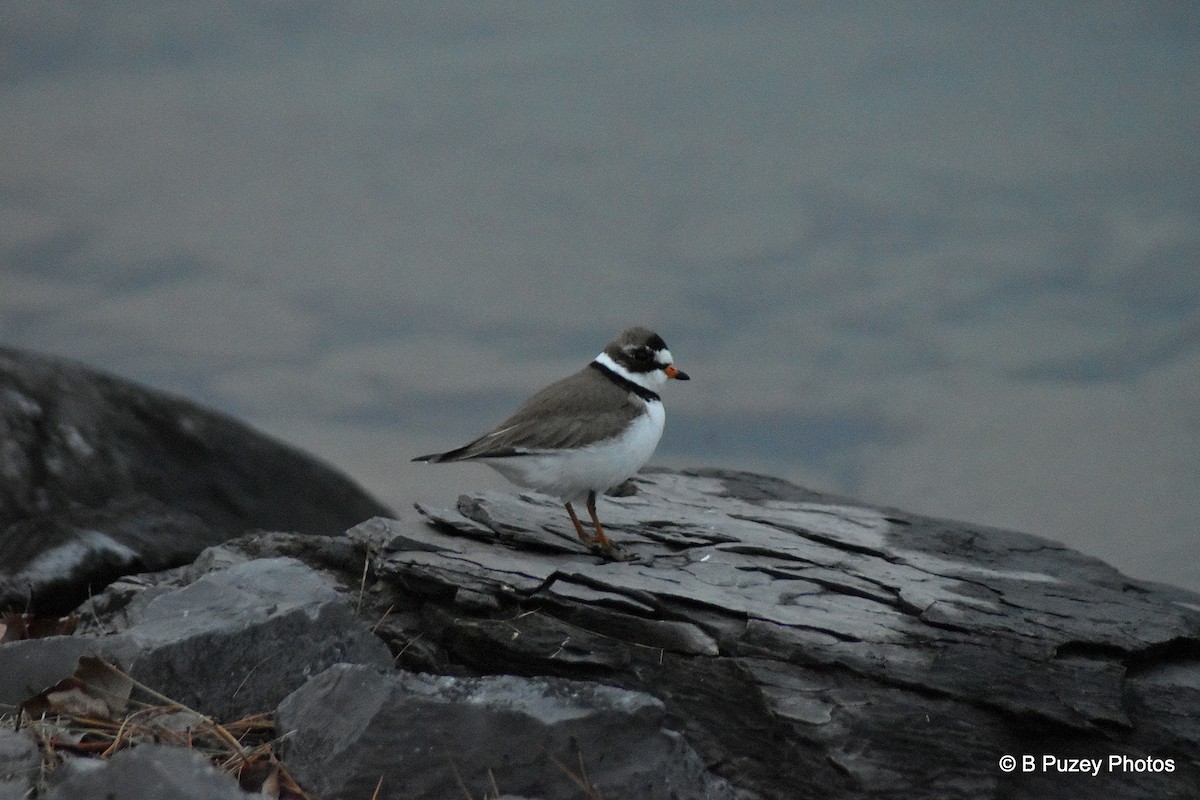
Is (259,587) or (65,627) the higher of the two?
(259,587)

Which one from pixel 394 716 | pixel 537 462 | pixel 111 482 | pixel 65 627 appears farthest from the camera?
pixel 111 482

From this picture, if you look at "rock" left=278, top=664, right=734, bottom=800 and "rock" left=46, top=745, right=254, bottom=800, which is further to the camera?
"rock" left=278, top=664, right=734, bottom=800

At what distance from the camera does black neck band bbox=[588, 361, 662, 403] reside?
24.8ft

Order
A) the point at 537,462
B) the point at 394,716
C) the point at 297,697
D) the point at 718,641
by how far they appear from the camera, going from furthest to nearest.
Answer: the point at 537,462 < the point at 718,641 < the point at 297,697 < the point at 394,716

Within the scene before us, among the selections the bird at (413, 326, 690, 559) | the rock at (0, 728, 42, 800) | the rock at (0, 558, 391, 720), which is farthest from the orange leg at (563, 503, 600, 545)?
the rock at (0, 728, 42, 800)

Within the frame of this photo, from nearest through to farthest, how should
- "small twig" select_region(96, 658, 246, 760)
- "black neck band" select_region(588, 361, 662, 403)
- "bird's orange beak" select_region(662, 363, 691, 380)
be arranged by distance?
"small twig" select_region(96, 658, 246, 760) → "black neck band" select_region(588, 361, 662, 403) → "bird's orange beak" select_region(662, 363, 691, 380)

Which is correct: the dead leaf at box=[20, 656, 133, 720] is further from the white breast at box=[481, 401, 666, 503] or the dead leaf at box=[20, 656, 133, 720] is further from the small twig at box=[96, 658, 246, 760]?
the white breast at box=[481, 401, 666, 503]

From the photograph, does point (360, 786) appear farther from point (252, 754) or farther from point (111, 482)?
point (111, 482)

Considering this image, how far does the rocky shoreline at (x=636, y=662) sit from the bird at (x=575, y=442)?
32 cm

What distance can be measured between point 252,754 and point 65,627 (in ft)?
8.71

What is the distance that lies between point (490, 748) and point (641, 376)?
3.25 metres

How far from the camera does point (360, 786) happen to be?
4934 mm

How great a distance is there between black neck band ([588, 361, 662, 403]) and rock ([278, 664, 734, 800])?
2.82m

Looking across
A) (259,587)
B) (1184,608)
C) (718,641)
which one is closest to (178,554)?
(259,587)
